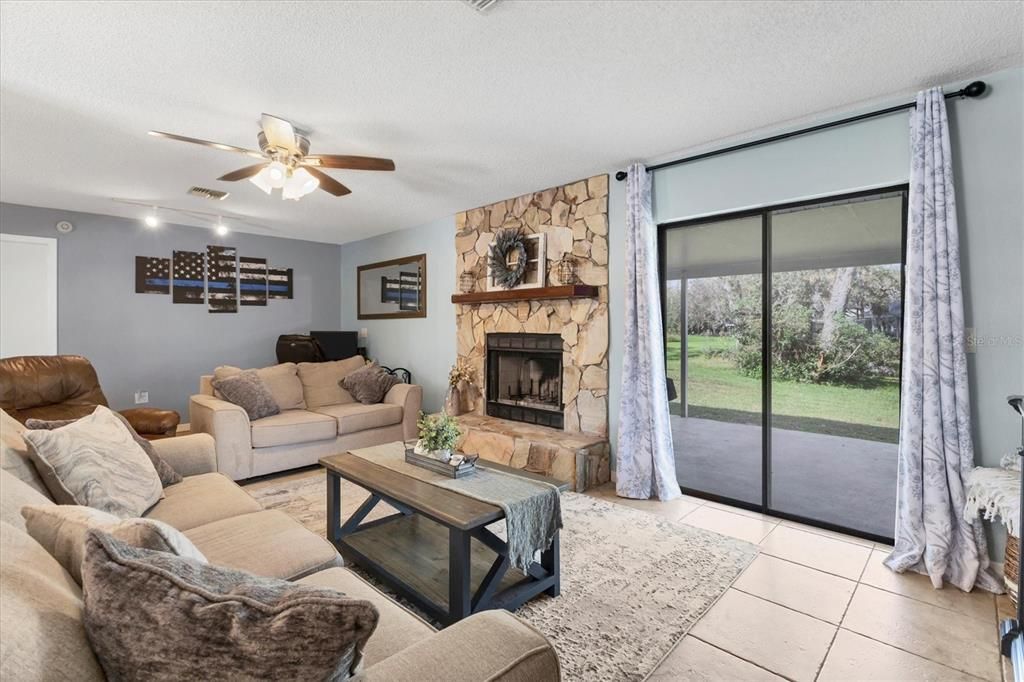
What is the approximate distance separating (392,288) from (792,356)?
4.48 metres

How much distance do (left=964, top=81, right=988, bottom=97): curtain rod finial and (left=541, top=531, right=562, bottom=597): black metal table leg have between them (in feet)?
9.90

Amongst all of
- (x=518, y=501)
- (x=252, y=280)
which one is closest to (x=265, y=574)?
(x=518, y=501)

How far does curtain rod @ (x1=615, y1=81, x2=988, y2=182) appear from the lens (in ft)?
7.98

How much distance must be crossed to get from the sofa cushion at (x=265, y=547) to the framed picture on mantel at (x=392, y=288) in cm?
384

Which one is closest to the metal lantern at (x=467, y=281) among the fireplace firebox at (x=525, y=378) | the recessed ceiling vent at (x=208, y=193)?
the fireplace firebox at (x=525, y=378)

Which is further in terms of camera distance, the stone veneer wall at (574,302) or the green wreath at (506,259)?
the green wreath at (506,259)

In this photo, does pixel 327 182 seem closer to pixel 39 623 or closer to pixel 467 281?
pixel 467 281

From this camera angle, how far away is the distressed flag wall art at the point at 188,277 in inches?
221

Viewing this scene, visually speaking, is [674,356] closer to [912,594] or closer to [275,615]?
[912,594]

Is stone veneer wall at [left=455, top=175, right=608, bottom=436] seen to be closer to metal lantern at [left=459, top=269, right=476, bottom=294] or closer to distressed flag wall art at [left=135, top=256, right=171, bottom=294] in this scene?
metal lantern at [left=459, top=269, right=476, bottom=294]

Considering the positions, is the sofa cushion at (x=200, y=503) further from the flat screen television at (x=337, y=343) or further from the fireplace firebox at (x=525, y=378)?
the flat screen television at (x=337, y=343)

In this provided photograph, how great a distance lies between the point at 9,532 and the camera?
0.96 metres

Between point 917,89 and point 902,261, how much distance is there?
0.91m

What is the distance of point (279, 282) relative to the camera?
6.36 metres
